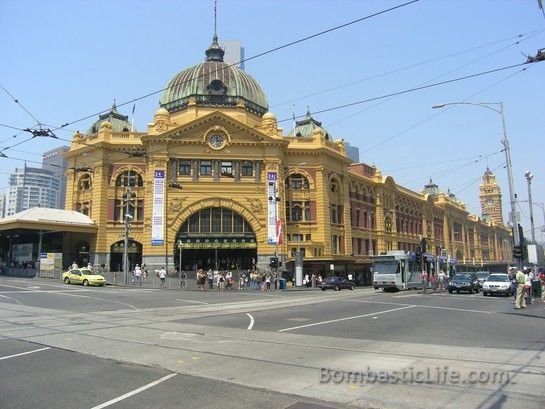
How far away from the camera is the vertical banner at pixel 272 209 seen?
5253cm

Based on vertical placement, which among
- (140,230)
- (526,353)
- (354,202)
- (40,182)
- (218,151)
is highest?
(40,182)

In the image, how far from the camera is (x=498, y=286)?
1232 inches

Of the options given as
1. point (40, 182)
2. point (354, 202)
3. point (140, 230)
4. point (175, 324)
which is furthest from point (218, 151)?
point (40, 182)

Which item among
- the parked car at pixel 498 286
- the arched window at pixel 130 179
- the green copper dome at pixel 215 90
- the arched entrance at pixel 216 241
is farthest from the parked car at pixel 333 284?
the green copper dome at pixel 215 90

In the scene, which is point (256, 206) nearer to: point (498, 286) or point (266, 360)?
point (498, 286)

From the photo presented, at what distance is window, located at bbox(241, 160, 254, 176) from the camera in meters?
54.7

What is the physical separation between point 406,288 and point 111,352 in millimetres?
32038

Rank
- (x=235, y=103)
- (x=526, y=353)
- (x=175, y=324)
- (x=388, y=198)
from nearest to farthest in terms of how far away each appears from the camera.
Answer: (x=526, y=353)
(x=175, y=324)
(x=235, y=103)
(x=388, y=198)

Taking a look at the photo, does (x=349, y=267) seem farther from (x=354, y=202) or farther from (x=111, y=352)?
(x=111, y=352)

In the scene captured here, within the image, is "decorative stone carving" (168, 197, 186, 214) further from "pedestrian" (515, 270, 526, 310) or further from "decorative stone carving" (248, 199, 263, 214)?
"pedestrian" (515, 270, 526, 310)

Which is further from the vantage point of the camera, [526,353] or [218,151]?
[218,151]

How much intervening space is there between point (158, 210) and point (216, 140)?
10065 millimetres

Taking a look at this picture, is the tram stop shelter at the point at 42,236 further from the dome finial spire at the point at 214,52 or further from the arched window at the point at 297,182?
the dome finial spire at the point at 214,52

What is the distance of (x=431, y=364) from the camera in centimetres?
902
